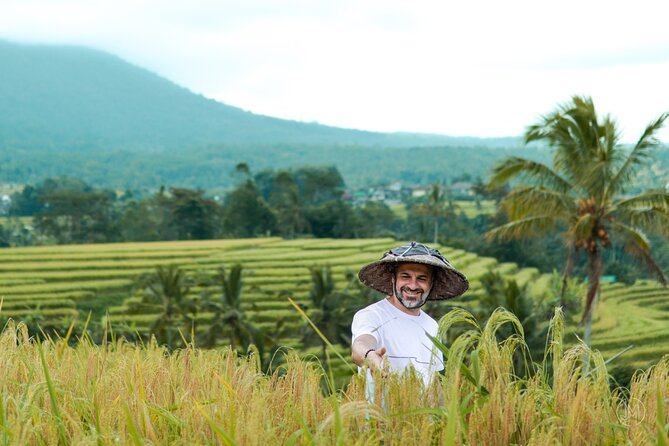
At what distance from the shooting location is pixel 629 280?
1999 inches

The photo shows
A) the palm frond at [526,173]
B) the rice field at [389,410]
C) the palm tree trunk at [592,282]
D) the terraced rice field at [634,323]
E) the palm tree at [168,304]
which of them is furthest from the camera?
the terraced rice field at [634,323]

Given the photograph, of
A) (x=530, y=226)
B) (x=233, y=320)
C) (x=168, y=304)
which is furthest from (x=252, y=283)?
(x=530, y=226)

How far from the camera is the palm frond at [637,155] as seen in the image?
55.0 feet

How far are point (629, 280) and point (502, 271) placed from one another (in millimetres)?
10968

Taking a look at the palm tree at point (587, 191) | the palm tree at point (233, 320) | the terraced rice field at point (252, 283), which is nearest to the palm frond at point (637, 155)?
the palm tree at point (587, 191)

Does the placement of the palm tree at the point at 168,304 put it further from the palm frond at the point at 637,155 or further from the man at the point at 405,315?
the man at the point at 405,315

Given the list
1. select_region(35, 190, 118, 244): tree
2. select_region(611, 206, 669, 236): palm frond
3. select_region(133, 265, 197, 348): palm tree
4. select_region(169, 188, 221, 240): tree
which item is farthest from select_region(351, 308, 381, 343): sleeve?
select_region(35, 190, 118, 244): tree

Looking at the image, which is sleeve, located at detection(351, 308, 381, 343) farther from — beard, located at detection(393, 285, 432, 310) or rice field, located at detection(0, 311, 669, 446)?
rice field, located at detection(0, 311, 669, 446)

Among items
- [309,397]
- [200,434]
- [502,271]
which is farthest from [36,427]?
Answer: [502,271]

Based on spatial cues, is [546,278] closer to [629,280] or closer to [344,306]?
[629,280]

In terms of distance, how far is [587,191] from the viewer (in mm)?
18094

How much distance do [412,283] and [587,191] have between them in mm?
16421

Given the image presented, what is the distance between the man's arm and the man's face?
304 millimetres

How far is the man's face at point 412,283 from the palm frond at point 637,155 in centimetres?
1534
